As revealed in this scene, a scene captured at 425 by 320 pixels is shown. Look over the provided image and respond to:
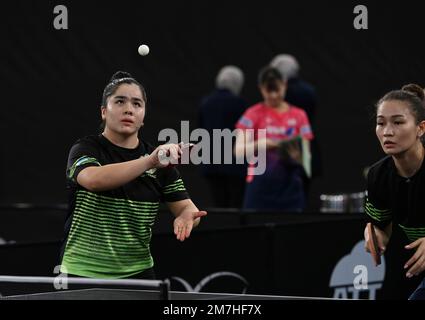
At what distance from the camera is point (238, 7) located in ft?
40.7

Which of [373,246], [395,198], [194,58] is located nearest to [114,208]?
[373,246]

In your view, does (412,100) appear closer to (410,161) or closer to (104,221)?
(410,161)

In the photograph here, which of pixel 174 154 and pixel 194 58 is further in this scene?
pixel 194 58

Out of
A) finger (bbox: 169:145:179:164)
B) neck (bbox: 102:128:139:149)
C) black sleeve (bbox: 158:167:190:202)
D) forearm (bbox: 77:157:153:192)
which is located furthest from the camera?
black sleeve (bbox: 158:167:190:202)

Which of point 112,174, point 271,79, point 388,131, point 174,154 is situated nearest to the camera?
point 174,154

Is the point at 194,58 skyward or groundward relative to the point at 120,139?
skyward

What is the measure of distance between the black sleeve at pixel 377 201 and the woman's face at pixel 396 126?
0.27 metres

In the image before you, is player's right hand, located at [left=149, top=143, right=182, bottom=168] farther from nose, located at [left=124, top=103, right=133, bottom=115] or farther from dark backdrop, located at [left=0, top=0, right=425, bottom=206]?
dark backdrop, located at [left=0, top=0, right=425, bottom=206]

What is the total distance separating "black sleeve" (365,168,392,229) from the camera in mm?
Result: 5496

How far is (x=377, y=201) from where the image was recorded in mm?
5523

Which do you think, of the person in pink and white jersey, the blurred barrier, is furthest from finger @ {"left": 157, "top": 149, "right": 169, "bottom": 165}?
the blurred barrier

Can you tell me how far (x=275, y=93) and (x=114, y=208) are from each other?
4.42 metres
